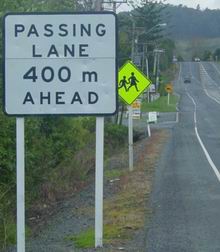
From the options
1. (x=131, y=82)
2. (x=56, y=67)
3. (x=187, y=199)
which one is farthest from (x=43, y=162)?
(x=56, y=67)

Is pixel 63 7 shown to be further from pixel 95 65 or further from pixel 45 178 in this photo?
pixel 95 65

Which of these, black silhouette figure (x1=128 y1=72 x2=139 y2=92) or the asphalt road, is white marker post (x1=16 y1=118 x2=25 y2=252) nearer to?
the asphalt road

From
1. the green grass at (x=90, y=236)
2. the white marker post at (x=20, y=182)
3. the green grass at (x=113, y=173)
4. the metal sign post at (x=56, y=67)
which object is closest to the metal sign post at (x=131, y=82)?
the green grass at (x=113, y=173)

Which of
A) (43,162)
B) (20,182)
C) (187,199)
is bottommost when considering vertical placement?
(187,199)

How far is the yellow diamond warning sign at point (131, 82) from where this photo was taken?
21.1m

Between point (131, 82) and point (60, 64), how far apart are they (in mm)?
13911

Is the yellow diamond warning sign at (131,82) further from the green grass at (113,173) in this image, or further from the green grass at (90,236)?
the green grass at (90,236)

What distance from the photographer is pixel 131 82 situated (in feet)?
69.8

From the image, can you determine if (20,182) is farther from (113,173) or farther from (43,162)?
(113,173)

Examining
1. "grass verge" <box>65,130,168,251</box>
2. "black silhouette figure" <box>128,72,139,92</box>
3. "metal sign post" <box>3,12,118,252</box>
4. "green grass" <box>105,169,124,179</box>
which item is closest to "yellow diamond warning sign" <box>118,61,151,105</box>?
"black silhouette figure" <box>128,72,139,92</box>

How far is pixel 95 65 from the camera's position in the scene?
298 inches

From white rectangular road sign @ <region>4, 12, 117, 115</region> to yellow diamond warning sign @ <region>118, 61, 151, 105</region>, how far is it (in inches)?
528

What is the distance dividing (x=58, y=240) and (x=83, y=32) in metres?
4.59

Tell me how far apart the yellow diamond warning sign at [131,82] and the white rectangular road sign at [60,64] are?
13.4 m
